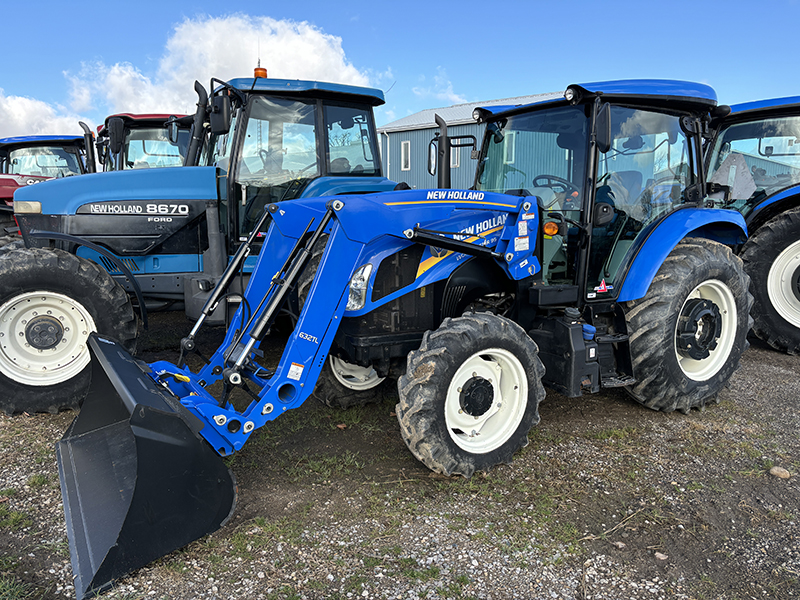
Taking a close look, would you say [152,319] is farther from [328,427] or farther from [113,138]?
[328,427]

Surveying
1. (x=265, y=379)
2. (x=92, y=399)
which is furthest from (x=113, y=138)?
(x=265, y=379)

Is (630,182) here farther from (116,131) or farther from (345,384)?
(116,131)

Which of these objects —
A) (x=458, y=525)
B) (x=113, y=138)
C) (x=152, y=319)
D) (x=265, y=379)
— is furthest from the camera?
(x=152, y=319)

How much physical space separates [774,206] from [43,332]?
23.1 ft

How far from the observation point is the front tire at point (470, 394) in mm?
3051

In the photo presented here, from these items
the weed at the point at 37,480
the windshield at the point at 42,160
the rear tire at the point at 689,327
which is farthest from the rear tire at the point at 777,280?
the windshield at the point at 42,160

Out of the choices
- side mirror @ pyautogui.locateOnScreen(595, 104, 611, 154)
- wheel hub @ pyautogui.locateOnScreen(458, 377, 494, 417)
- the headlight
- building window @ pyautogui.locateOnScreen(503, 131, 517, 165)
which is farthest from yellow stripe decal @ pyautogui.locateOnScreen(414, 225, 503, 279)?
building window @ pyautogui.locateOnScreen(503, 131, 517, 165)

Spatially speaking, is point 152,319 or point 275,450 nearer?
point 275,450

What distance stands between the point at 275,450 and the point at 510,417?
4.93 feet

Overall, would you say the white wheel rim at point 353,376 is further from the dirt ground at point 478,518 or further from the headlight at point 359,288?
the headlight at point 359,288

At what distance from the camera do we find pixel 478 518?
2.90 m

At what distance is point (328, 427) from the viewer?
13.4 ft

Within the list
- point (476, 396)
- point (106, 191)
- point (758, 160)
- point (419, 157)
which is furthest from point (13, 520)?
point (419, 157)

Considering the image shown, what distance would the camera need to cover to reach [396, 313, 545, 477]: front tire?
305 cm
